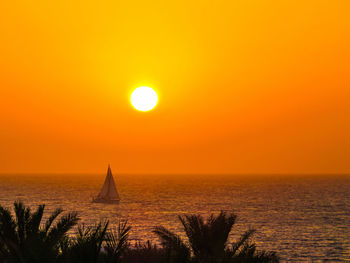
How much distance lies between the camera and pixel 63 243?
2150 centimetres

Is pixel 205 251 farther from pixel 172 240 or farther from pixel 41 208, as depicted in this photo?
pixel 41 208

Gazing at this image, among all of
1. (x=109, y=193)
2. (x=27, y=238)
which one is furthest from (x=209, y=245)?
(x=109, y=193)

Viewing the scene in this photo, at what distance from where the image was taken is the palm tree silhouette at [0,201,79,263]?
18.8m

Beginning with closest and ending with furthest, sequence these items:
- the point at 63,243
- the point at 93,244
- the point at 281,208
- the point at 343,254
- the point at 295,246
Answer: the point at 93,244
the point at 63,243
the point at 343,254
the point at 295,246
the point at 281,208

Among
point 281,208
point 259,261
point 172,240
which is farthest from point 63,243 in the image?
point 281,208

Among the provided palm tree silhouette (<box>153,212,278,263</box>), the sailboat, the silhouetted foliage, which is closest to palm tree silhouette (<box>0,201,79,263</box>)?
the silhouetted foliage

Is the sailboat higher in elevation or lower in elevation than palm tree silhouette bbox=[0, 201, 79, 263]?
higher

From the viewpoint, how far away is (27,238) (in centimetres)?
2073

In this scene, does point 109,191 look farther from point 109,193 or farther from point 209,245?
point 209,245

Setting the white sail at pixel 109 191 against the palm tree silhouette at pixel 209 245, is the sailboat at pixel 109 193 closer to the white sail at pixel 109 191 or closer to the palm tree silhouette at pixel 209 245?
the white sail at pixel 109 191

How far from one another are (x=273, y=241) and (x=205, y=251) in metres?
49.4

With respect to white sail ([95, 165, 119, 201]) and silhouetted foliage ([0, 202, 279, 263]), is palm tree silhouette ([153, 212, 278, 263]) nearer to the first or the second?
silhouetted foliage ([0, 202, 279, 263])

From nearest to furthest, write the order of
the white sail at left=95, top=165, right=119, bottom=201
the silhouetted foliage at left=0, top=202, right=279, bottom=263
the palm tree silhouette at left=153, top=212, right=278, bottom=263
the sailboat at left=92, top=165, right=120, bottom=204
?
the silhouetted foliage at left=0, top=202, right=279, bottom=263 < the palm tree silhouette at left=153, top=212, right=278, bottom=263 < the white sail at left=95, top=165, right=119, bottom=201 < the sailboat at left=92, top=165, right=120, bottom=204

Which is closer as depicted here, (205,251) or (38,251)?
(38,251)
